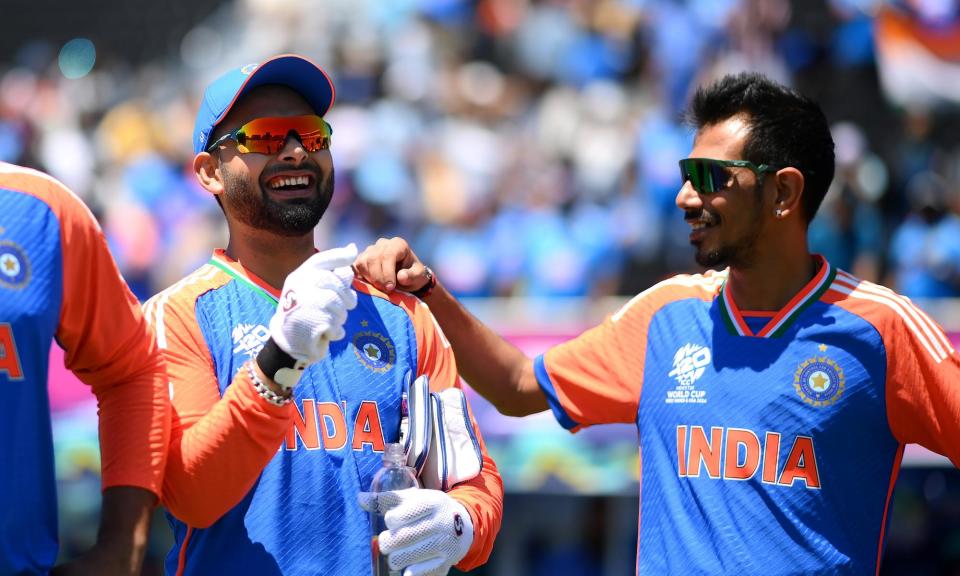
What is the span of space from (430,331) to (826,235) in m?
5.19

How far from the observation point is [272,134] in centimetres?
298

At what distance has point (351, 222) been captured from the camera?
356 inches

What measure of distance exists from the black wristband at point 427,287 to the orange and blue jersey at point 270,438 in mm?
273

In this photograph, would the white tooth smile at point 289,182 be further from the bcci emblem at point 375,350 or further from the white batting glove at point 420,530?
the white batting glove at point 420,530

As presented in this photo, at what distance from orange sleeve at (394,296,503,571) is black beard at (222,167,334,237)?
31 cm

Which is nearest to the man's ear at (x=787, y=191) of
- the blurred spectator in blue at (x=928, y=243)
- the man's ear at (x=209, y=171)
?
the man's ear at (x=209, y=171)

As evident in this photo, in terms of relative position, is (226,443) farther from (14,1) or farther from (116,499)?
(14,1)

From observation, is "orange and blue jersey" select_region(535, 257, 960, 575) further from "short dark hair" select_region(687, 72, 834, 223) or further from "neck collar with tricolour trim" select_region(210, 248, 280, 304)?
"neck collar with tricolour trim" select_region(210, 248, 280, 304)

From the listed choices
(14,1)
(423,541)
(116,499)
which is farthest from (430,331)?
(14,1)

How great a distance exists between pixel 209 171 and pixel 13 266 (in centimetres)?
91

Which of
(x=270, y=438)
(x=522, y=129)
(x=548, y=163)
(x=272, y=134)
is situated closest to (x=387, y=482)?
(x=270, y=438)

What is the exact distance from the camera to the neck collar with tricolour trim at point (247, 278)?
295cm

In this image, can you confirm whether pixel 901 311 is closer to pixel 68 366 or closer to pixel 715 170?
pixel 715 170

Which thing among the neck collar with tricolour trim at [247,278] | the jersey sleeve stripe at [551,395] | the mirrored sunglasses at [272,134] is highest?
the mirrored sunglasses at [272,134]
